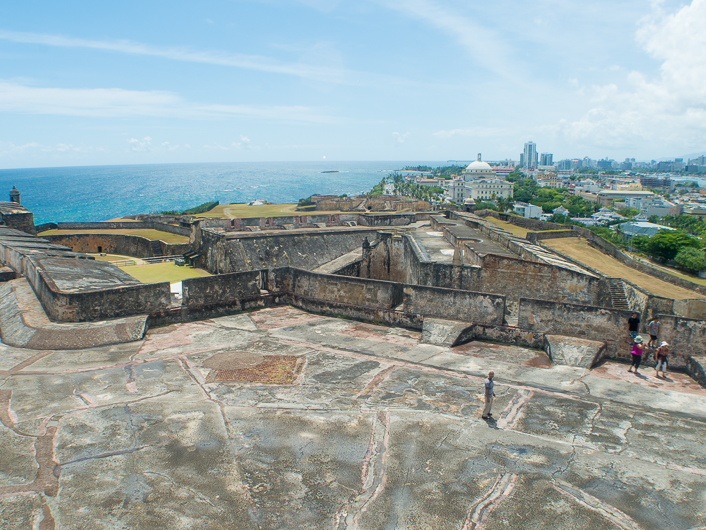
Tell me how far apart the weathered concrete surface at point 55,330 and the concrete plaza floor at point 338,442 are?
271mm

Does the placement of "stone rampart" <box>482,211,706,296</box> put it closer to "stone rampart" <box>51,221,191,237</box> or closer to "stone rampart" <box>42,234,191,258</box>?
"stone rampart" <box>42,234,191,258</box>

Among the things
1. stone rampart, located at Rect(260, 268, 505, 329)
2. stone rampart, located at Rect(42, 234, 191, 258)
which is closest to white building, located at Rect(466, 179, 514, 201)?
stone rampart, located at Rect(42, 234, 191, 258)

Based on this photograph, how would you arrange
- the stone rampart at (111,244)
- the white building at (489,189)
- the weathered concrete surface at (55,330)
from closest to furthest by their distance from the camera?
the weathered concrete surface at (55,330) → the stone rampart at (111,244) → the white building at (489,189)

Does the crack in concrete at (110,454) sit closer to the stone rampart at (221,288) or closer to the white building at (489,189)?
the stone rampart at (221,288)

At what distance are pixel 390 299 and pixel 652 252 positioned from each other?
50506 mm

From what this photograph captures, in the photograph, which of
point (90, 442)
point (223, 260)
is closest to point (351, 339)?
point (90, 442)

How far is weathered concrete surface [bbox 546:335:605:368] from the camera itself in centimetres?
850

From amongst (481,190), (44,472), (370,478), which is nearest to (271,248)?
(44,472)

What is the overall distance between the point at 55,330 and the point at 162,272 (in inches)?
405

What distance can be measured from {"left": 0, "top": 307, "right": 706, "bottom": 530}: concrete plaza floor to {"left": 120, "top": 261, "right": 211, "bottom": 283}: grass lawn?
900 cm

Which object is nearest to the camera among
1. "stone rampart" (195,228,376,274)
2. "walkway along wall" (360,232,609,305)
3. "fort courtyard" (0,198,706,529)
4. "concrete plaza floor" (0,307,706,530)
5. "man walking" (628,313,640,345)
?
"concrete plaza floor" (0,307,706,530)

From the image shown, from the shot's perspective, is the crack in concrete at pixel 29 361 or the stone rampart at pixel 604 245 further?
the stone rampart at pixel 604 245

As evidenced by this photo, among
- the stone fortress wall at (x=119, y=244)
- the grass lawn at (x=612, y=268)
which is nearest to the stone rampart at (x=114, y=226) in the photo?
the stone fortress wall at (x=119, y=244)

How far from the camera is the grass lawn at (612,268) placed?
858 inches
